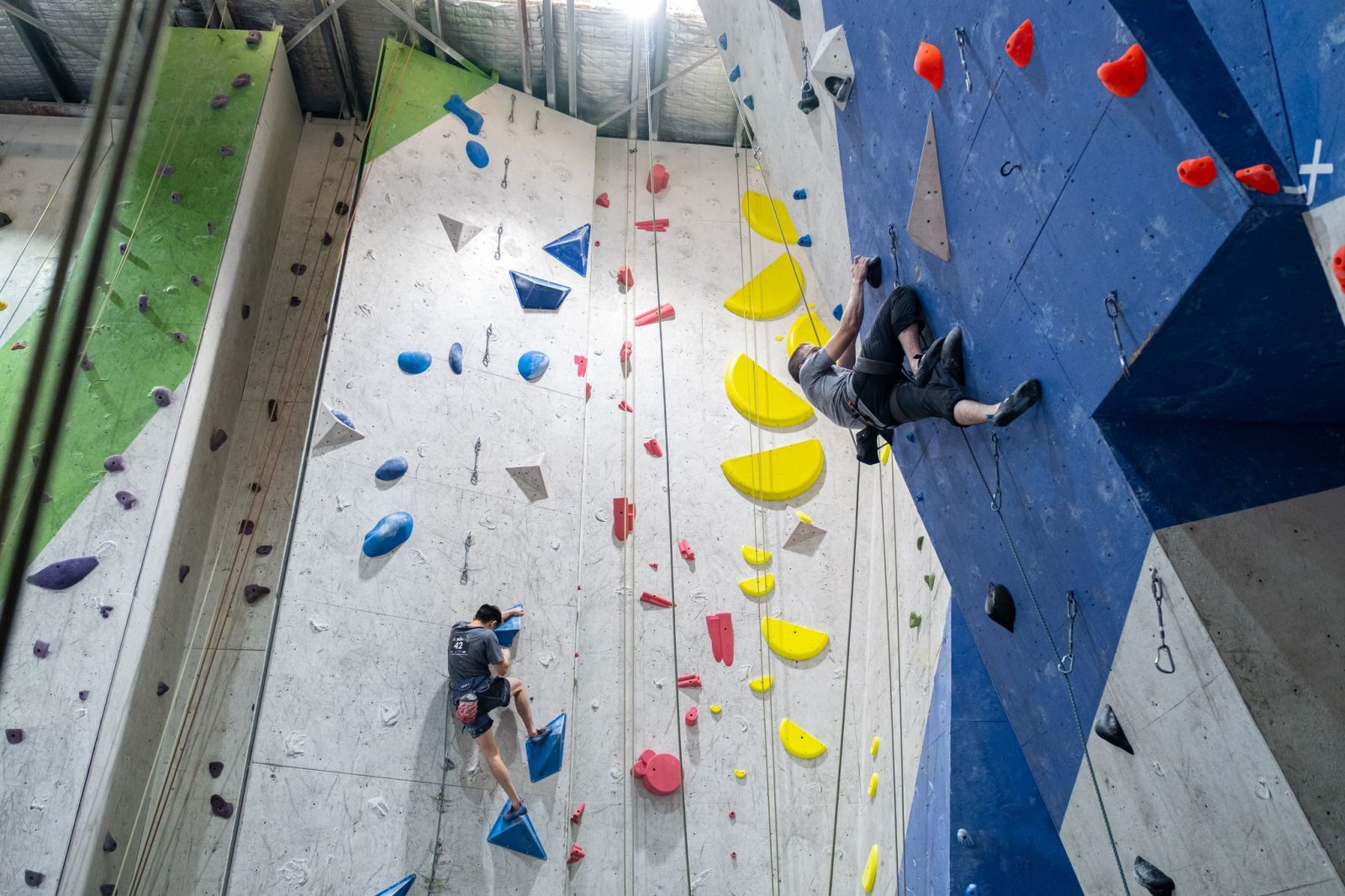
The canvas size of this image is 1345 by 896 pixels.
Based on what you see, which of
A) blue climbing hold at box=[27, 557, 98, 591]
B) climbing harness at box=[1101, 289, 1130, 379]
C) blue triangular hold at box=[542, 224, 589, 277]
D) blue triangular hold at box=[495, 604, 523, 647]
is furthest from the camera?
blue triangular hold at box=[542, 224, 589, 277]

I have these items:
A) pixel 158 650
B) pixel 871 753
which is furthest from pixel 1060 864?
pixel 158 650

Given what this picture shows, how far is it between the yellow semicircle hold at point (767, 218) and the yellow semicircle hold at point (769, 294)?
263 millimetres

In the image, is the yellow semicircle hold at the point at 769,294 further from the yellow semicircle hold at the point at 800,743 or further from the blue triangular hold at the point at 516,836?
the blue triangular hold at the point at 516,836

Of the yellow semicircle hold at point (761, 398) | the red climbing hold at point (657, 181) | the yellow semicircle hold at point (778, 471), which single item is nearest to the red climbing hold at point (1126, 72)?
the yellow semicircle hold at point (778, 471)

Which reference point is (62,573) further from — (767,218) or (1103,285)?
(767,218)

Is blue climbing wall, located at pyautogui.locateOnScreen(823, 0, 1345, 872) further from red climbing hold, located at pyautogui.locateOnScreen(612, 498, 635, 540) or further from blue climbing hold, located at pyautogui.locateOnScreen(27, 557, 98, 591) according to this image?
blue climbing hold, located at pyautogui.locateOnScreen(27, 557, 98, 591)

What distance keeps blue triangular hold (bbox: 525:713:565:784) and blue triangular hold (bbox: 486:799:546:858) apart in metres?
0.23

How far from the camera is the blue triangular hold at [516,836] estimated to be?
180 inches

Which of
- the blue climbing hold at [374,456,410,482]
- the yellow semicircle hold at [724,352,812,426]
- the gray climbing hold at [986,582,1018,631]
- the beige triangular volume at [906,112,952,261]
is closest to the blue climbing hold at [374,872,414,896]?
the blue climbing hold at [374,456,410,482]

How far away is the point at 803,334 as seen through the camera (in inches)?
251

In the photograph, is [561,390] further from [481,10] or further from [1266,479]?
[1266,479]

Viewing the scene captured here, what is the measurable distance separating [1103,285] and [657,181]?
193 inches

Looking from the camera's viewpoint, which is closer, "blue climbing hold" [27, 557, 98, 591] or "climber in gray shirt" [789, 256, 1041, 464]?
"climber in gray shirt" [789, 256, 1041, 464]

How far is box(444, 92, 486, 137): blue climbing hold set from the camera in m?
6.17
